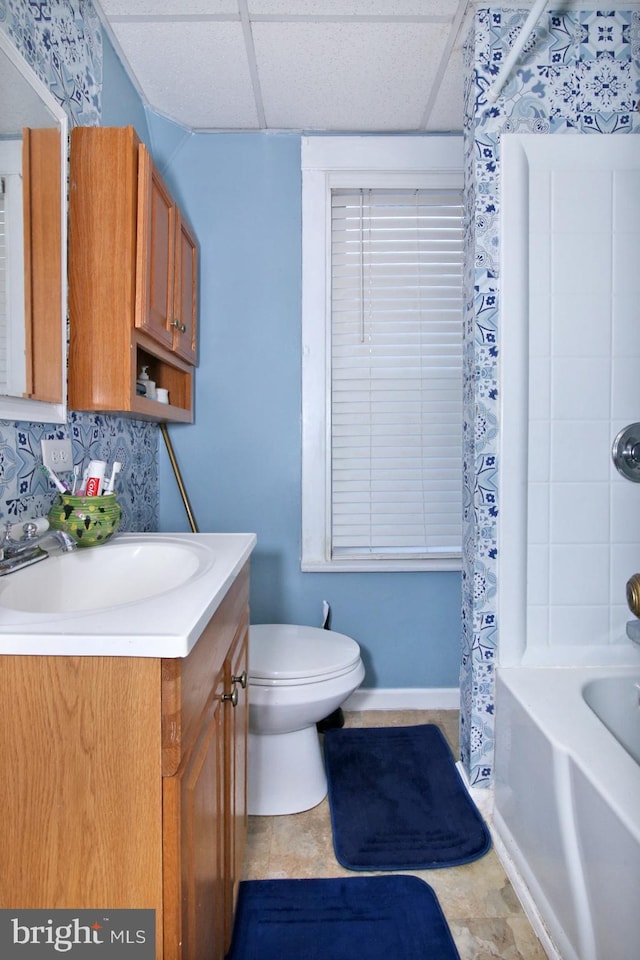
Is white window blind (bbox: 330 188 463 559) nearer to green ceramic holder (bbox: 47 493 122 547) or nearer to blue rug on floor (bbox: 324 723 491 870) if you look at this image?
blue rug on floor (bbox: 324 723 491 870)

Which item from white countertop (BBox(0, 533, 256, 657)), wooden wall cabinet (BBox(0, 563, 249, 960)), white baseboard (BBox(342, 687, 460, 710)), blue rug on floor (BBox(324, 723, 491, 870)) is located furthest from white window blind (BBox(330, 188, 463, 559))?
wooden wall cabinet (BBox(0, 563, 249, 960))

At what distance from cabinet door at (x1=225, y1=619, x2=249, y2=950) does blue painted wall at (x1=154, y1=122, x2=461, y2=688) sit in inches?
31.5

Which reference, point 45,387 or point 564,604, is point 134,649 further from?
point 564,604

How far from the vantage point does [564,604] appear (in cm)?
137

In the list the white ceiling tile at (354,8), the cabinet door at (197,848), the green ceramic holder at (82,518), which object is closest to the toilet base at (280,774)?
the cabinet door at (197,848)

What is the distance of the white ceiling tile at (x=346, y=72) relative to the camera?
1.42 meters

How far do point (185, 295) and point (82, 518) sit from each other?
0.89 m

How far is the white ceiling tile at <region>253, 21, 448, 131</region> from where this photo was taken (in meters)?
1.42

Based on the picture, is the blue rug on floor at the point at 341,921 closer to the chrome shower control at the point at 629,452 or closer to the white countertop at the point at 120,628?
the white countertop at the point at 120,628

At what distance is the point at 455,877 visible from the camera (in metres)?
1.20

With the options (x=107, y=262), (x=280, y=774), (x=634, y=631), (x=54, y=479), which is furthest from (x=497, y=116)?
(x=280, y=774)

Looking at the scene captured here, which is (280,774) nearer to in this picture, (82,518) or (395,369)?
(82,518)

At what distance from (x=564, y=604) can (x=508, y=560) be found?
21 centimetres

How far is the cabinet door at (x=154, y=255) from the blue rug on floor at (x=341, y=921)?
4.55ft
